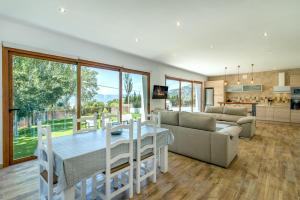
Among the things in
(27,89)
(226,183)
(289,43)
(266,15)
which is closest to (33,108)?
(27,89)

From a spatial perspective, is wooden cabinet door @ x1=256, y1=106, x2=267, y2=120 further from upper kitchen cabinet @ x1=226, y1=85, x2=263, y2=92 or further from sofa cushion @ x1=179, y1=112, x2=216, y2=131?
sofa cushion @ x1=179, y1=112, x2=216, y2=131

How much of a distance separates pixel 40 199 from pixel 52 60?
285cm

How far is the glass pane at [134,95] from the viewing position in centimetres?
532

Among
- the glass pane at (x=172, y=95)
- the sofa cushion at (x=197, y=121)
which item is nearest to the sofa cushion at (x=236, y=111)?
the glass pane at (x=172, y=95)

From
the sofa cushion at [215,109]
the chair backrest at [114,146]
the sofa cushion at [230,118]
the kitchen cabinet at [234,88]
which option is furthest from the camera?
the kitchen cabinet at [234,88]

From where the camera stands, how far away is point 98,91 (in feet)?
15.0

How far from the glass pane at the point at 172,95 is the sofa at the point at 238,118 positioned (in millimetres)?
1636

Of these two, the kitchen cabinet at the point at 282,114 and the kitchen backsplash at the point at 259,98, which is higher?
the kitchen backsplash at the point at 259,98

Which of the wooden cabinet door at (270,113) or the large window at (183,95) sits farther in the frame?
the wooden cabinet door at (270,113)

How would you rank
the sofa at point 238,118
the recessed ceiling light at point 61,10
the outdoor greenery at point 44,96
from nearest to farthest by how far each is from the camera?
the recessed ceiling light at point 61,10 → the outdoor greenery at point 44,96 → the sofa at point 238,118

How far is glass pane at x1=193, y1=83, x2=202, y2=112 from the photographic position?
955cm

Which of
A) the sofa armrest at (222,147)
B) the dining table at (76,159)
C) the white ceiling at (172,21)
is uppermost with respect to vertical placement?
the white ceiling at (172,21)

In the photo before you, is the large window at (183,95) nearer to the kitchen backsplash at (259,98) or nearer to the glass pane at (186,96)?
the glass pane at (186,96)

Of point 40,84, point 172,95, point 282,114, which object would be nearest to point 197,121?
point 40,84
